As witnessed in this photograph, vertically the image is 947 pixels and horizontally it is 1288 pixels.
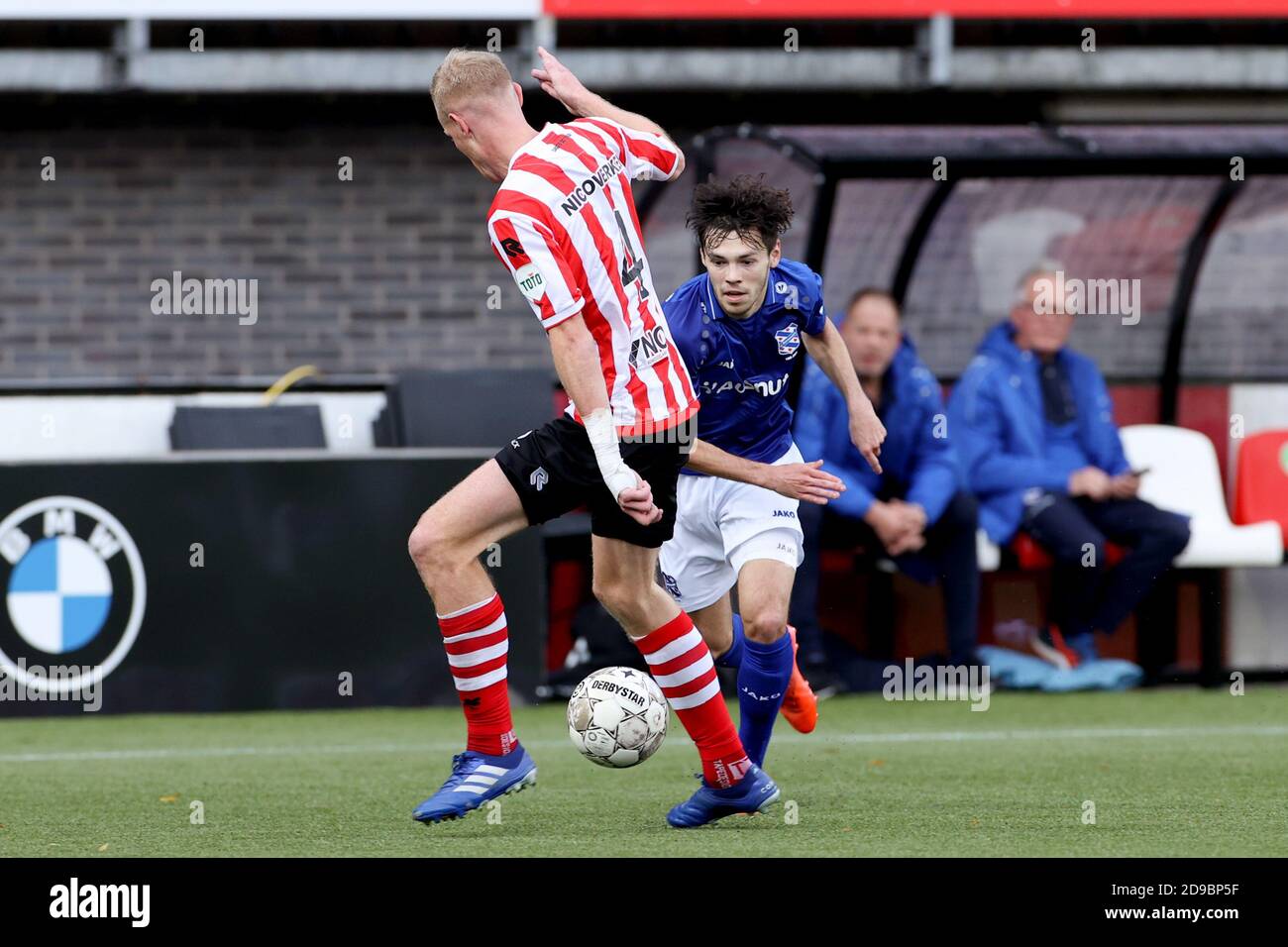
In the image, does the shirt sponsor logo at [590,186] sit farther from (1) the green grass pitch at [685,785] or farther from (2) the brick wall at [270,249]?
(2) the brick wall at [270,249]

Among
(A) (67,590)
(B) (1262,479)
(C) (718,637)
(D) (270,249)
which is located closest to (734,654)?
(C) (718,637)

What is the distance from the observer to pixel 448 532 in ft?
17.1

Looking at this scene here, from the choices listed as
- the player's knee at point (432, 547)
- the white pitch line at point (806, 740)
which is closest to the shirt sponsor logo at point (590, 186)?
the player's knee at point (432, 547)

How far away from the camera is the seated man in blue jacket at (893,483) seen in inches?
354

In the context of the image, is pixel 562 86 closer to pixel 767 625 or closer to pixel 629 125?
pixel 629 125

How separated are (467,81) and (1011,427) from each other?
5008 mm

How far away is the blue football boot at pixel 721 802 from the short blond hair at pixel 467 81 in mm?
1777

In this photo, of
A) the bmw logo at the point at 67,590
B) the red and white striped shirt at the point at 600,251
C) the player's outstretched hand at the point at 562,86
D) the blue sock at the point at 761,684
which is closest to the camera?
the red and white striped shirt at the point at 600,251

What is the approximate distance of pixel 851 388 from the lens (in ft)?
19.2

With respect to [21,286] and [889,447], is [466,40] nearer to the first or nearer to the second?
[21,286]

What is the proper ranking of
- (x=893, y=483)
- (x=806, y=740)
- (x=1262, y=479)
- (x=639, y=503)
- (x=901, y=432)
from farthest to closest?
(x=1262, y=479)
(x=893, y=483)
(x=901, y=432)
(x=806, y=740)
(x=639, y=503)

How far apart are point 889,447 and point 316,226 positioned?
12.5ft

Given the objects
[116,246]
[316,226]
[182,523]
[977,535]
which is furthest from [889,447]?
[116,246]

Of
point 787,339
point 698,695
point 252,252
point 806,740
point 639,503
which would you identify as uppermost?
point 252,252
